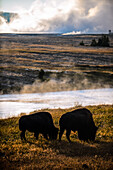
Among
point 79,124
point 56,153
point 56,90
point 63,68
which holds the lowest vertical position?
point 56,90

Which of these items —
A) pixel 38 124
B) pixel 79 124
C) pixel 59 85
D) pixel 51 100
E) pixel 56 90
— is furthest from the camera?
pixel 59 85

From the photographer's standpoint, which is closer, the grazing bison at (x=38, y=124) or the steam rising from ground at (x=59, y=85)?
the grazing bison at (x=38, y=124)

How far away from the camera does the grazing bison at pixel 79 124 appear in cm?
863

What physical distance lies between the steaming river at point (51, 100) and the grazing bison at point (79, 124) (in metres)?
11.1

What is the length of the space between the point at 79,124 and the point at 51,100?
16103mm

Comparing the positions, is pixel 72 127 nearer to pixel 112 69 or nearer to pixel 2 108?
pixel 2 108

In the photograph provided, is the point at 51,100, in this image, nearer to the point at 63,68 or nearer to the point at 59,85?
the point at 59,85

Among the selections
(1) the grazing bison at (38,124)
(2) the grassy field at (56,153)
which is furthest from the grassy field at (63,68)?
(2) the grassy field at (56,153)

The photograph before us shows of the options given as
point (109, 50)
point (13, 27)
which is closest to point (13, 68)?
point (109, 50)

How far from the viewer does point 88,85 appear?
32688 millimetres

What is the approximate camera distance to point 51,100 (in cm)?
2486

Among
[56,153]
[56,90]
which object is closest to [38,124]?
[56,153]

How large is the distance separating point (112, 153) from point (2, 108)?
15161mm

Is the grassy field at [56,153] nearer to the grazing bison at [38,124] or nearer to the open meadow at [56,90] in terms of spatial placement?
the open meadow at [56,90]
